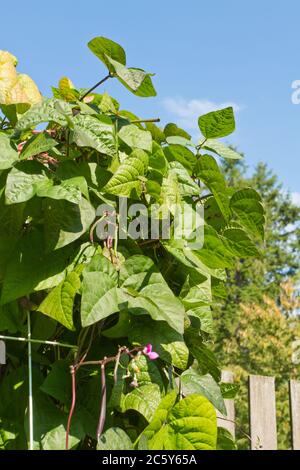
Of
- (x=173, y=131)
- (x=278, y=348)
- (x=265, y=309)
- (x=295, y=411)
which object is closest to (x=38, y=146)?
(x=173, y=131)

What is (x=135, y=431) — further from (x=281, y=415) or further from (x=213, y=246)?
(x=281, y=415)

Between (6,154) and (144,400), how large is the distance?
427 mm

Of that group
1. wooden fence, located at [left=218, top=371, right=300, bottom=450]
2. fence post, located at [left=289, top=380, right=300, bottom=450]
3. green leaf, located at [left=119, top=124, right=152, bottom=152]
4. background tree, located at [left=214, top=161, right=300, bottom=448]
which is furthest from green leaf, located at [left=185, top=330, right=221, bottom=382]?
background tree, located at [left=214, top=161, right=300, bottom=448]

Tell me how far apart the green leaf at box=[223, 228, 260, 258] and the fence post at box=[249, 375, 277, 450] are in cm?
180

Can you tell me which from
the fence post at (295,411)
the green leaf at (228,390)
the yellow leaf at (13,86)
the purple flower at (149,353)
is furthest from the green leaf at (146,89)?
the fence post at (295,411)

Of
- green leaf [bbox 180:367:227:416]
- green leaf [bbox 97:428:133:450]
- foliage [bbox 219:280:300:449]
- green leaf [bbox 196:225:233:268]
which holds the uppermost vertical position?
foliage [bbox 219:280:300:449]

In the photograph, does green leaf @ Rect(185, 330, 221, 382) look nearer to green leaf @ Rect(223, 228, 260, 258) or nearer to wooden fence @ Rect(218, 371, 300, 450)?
green leaf @ Rect(223, 228, 260, 258)

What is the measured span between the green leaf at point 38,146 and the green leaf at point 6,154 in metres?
0.01

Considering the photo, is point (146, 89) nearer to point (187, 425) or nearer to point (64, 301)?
point (64, 301)

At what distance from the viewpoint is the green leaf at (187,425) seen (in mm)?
854

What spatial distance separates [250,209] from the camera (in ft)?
3.53

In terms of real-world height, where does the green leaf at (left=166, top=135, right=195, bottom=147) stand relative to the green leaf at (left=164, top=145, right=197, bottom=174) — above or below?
above

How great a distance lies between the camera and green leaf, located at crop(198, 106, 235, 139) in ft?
3.59

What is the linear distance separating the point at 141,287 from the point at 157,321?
0.20 ft
